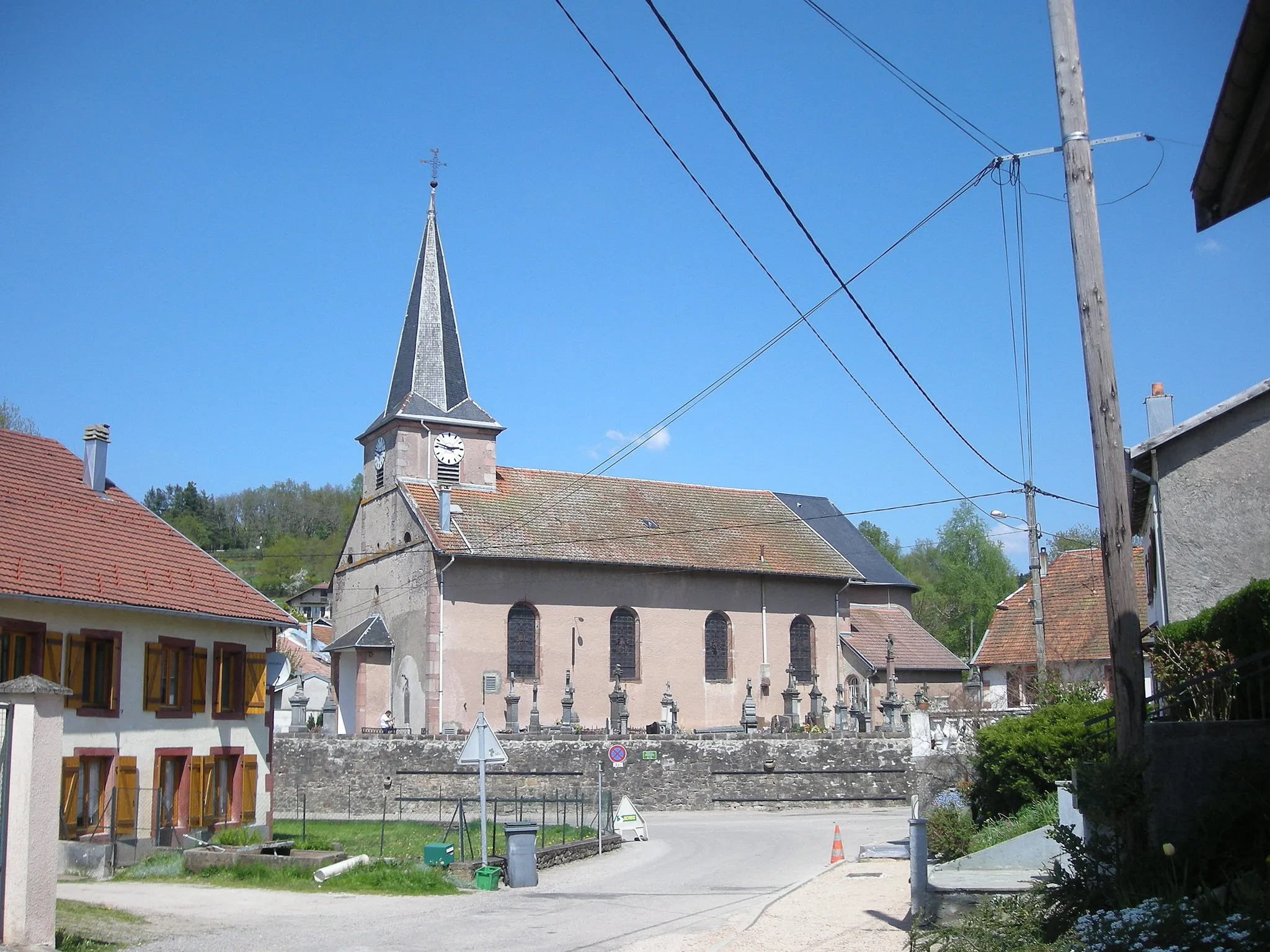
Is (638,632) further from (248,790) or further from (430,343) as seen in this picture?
(248,790)

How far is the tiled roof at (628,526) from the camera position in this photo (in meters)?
40.7

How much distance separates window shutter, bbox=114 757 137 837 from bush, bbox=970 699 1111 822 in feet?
49.3

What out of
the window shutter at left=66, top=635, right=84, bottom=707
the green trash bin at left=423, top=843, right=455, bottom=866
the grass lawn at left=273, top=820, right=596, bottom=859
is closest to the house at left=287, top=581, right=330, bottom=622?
the grass lawn at left=273, top=820, right=596, bottom=859

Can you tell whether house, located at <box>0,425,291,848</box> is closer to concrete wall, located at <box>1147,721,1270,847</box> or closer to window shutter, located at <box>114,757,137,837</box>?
window shutter, located at <box>114,757,137,837</box>

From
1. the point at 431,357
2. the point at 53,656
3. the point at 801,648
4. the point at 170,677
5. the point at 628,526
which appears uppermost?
the point at 431,357

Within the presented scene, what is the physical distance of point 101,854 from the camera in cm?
1888

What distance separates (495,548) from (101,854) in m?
21.3

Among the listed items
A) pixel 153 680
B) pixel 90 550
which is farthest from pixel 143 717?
pixel 90 550

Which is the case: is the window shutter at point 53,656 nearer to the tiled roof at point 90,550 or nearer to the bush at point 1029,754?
the tiled roof at point 90,550

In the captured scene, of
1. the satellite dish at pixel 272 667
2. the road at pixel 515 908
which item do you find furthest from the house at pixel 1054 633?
the satellite dish at pixel 272 667

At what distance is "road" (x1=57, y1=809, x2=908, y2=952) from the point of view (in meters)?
12.9

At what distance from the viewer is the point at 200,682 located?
24.5m

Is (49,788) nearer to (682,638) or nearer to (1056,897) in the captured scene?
(1056,897)

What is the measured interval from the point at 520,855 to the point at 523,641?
21.7 m
